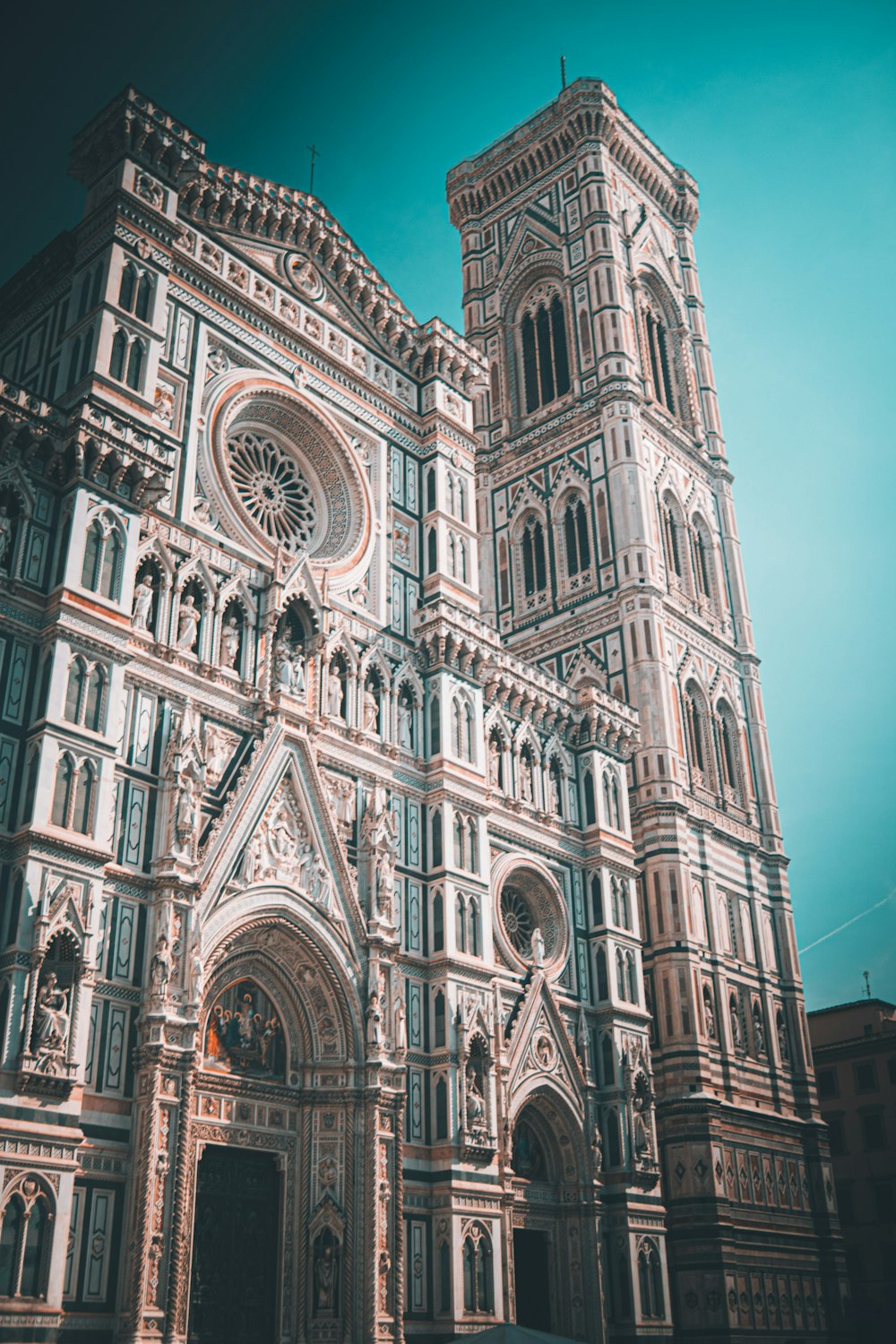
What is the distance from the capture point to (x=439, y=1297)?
23031 millimetres

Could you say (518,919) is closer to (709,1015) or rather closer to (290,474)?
(709,1015)

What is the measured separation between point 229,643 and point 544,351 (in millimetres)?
24268

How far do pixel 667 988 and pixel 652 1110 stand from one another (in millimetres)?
4656

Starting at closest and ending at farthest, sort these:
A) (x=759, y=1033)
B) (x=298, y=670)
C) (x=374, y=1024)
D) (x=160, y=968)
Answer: (x=160, y=968) < (x=374, y=1024) < (x=298, y=670) < (x=759, y=1033)

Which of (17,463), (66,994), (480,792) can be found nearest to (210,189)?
(17,463)

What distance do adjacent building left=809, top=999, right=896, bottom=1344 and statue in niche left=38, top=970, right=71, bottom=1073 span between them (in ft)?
113

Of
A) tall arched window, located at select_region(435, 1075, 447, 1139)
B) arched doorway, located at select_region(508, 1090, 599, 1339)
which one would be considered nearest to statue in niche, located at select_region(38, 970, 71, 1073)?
tall arched window, located at select_region(435, 1075, 447, 1139)

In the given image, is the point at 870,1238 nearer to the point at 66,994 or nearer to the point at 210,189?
the point at 66,994

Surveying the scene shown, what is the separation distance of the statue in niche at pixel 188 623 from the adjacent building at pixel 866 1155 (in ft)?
106

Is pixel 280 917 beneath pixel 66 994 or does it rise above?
above

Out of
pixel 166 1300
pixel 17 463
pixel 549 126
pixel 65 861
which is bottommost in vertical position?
pixel 166 1300

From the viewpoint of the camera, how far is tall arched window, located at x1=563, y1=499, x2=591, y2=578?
4003cm

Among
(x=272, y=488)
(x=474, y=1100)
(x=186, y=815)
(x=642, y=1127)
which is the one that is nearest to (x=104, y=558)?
(x=186, y=815)

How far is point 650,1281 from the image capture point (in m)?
27.2
